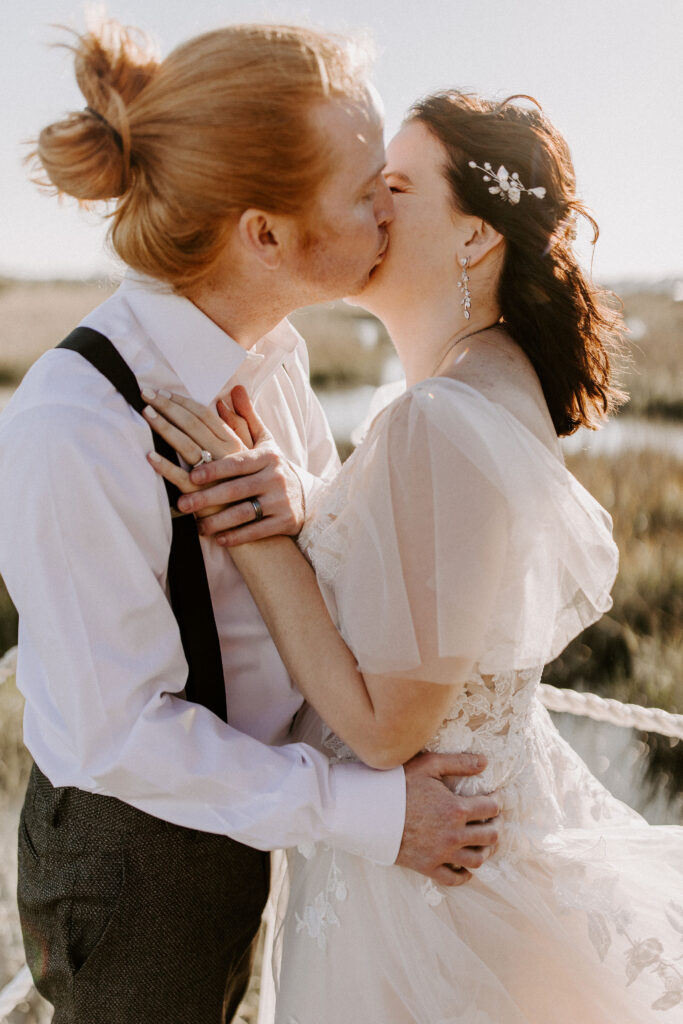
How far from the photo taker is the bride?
62.7 inches

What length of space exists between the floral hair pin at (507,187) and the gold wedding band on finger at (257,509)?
0.92m

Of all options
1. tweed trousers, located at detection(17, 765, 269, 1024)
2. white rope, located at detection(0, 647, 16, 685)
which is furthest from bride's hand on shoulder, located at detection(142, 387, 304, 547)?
white rope, located at detection(0, 647, 16, 685)

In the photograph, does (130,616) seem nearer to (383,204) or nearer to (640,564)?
(383,204)

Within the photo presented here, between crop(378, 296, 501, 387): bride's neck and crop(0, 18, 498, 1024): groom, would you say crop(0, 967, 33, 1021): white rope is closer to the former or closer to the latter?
crop(0, 18, 498, 1024): groom

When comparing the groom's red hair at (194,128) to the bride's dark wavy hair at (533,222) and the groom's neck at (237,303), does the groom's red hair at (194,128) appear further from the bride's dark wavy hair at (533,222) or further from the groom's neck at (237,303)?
the bride's dark wavy hair at (533,222)

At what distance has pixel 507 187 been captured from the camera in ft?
6.21

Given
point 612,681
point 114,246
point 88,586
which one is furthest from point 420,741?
point 612,681

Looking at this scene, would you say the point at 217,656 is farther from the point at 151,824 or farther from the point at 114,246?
the point at 114,246

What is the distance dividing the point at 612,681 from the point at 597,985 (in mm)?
2326

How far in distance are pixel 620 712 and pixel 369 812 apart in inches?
47.9

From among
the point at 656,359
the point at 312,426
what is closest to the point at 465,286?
the point at 312,426

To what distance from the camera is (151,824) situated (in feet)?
5.74

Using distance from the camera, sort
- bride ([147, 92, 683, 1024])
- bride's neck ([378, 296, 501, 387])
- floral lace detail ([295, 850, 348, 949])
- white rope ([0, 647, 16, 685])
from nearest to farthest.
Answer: bride ([147, 92, 683, 1024]) < floral lace detail ([295, 850, 348, 949]) < bride's neck ([378, 296, 501, 387]) < white rope ([0, 647, 16, 685])

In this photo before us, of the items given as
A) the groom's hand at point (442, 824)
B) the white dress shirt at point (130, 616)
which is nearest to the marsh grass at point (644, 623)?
the groom's hand at point (442, 824)
